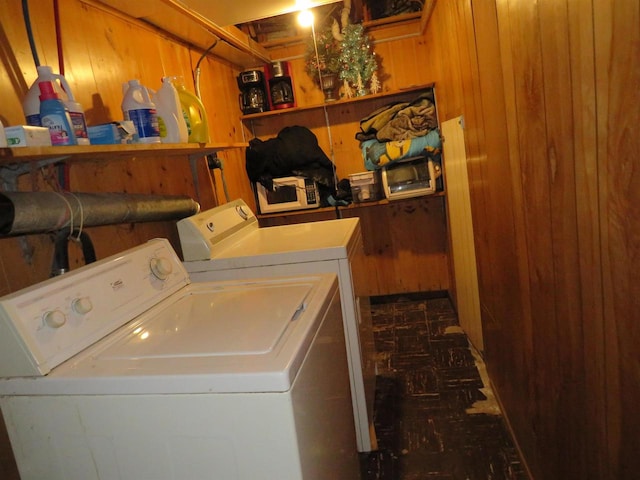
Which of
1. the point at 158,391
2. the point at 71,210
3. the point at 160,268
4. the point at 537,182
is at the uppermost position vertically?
the point at 71,210

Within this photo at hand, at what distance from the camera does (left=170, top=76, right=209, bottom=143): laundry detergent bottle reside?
1.72 metres

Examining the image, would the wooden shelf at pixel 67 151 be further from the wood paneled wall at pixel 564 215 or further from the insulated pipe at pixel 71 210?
the wood paneled wall at pixel 564 215

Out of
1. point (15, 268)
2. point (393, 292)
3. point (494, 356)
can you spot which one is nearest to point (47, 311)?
point (15, 268)

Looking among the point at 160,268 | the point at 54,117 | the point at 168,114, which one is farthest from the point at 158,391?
the point at 168,114

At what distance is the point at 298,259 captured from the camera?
155 centimetres

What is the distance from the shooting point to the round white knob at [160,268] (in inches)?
51.0

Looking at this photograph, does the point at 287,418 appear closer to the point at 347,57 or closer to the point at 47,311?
the point at 47,311

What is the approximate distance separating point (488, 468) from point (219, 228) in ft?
4.77

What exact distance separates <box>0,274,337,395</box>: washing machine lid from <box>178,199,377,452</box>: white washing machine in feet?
1.13

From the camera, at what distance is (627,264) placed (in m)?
0.73

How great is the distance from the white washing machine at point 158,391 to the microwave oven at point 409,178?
209 centimetres

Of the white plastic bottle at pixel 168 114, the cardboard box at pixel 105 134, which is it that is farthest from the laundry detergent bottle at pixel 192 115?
the cardboard box at pixel 105 134

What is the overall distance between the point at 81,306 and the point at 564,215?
115cm

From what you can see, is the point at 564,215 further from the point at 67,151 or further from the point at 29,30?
the point at 29,30
